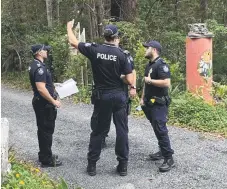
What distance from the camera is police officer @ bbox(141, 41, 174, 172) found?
5961 mm

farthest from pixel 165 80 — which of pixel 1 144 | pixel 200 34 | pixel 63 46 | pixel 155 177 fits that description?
pixel 63 46

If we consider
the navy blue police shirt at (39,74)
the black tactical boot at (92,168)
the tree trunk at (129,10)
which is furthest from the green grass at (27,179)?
the tree trunk at (129,10)

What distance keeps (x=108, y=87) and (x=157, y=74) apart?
2.55 ft

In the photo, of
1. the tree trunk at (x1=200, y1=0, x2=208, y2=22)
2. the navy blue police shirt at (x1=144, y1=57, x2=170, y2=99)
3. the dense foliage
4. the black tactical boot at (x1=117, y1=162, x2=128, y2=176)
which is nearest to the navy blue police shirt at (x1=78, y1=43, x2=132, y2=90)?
the navy blue police shirt at (x1=144, y1=57, x2=170, y2=99)

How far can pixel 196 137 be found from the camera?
316 inches

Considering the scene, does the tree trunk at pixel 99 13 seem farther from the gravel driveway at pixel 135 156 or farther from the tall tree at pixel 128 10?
the gravel driveway at pixel 135 156

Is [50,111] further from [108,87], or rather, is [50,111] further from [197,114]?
[197,114]

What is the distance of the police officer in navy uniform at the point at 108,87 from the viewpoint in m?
5.56

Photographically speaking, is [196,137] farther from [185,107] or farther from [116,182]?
[116,182]

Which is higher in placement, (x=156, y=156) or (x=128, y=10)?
(x=128, y=10)

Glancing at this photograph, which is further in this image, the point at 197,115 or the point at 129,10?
the point at 129,10

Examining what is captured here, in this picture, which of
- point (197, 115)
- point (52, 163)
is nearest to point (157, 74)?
point (52, 163)

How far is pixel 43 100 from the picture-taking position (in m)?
6.01

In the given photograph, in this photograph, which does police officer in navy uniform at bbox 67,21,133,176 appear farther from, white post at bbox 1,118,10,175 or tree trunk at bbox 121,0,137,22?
tree trunk at bbox 121,0,137,22
